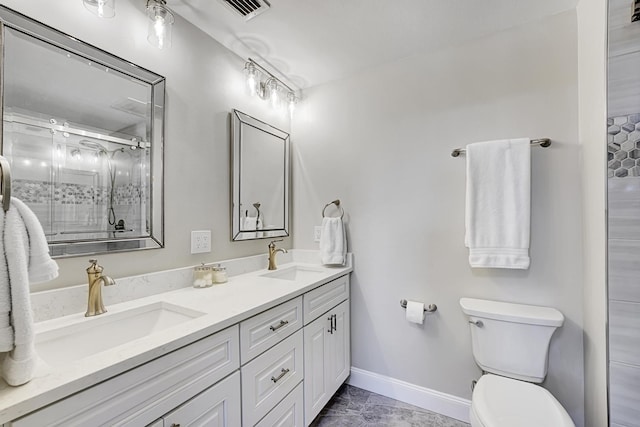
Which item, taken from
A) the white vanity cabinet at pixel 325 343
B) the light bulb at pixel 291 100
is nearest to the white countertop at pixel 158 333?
the white vanity cabinet at pixel 325 343

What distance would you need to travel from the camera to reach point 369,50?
1.76 meters

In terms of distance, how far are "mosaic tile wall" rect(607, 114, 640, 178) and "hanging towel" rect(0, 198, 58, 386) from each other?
1930 mm

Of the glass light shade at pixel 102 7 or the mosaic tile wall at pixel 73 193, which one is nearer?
the mosaic tile wall at pixel 73 193

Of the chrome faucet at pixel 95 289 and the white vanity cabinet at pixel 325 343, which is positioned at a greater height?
the chrome faucet at pixel 95 289

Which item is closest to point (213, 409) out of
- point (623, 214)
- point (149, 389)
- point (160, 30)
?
point (149, 389)

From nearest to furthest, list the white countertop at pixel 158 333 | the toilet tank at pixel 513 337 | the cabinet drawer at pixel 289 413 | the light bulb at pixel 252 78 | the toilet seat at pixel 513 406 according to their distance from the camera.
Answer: the white countertop at pixel 158 333 → the toilet seat at pixel 513 406 → the cabinet drawer at pixel 289 413 → the toilet tank at pixel 513 337 → the light bulb at pixel 252 78

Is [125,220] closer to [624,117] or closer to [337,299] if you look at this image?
[337,299]

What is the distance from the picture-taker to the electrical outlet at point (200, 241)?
1491 mm

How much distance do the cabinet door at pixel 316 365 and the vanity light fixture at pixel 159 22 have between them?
5.18 feet

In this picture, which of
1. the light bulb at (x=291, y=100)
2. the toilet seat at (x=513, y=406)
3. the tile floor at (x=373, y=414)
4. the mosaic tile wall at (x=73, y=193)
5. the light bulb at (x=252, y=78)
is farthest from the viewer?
the light bulb at (x=291, y=100)

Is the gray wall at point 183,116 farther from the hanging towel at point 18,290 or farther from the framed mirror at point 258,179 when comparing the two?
the hanging towel at point 18,290

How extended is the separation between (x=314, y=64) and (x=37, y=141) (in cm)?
156

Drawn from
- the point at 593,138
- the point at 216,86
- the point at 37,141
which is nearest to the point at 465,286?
the point at 593,138

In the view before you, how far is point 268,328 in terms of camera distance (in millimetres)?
1199
